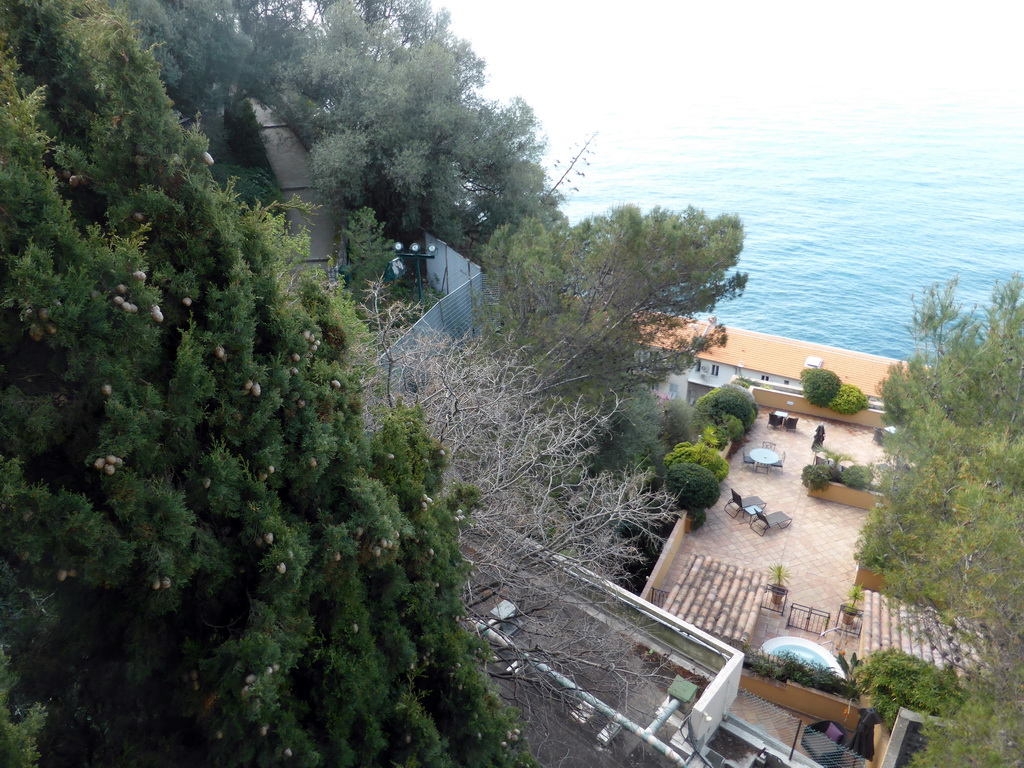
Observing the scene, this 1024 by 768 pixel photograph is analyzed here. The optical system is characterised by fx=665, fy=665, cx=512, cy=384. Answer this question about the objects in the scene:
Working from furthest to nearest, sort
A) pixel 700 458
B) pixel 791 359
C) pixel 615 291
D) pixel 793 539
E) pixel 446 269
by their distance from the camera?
pixel 791 359 → pixel 700 458 → pixel 446 269 → pixel 793 539 → pixel 615 291

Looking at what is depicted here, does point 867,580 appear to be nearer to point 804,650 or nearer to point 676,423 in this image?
point 804,650

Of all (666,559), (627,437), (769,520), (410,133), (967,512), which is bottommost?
(769,520)

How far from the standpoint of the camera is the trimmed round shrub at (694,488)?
14.6 metres

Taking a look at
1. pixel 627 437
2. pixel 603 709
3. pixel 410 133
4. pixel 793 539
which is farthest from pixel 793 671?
pixel 410 133

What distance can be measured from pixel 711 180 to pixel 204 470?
227 feet

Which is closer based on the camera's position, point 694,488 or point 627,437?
point 627,437

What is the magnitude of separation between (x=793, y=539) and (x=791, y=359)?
484 inches

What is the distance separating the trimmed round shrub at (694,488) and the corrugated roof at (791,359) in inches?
377

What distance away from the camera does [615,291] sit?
37.4 feet

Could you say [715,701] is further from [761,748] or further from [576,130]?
[576,130]

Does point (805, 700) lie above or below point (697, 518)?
below

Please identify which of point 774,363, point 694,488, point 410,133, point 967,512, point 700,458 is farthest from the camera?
point 774,363

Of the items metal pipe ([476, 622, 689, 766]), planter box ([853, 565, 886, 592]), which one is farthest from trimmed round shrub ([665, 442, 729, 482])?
metal pipe ([476, 622, 689, 766])

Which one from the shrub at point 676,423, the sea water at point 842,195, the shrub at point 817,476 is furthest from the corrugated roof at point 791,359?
the shrub at point 817,476
